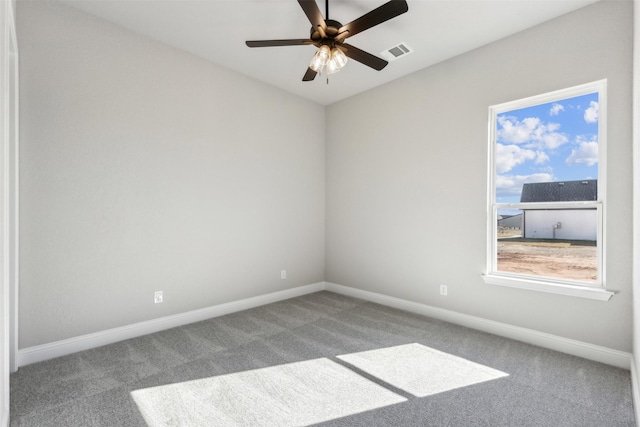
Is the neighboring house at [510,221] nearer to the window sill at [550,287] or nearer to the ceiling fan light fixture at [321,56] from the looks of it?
the window sill at [550,287]

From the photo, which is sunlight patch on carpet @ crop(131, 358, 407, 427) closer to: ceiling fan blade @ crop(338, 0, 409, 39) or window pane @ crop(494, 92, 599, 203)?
window pane @ crop(494, 92, 599, 203)

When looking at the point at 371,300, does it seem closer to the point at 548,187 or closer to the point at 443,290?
the point at 443,290

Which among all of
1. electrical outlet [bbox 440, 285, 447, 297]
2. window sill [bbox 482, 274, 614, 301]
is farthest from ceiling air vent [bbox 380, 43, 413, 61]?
electrical outlet [bbox 440, 285, 447, 297]

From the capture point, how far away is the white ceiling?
2600 millimetres

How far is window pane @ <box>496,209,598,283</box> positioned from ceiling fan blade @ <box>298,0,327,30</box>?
2513 mm

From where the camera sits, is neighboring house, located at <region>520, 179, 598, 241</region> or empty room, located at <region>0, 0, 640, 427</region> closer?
empty room, located at <region>0, 0, 640, 427</region>

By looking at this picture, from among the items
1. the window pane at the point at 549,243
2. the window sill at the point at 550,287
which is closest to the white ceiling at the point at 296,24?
the window pane at the point at 549,243

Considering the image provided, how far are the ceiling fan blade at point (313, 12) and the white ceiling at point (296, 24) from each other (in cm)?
57

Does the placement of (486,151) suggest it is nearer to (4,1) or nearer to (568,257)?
(568,257)

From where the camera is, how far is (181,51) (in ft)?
10.9

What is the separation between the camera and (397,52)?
330cm

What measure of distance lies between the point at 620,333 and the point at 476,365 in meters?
1.17

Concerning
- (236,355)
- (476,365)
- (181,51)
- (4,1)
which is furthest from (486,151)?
(4,1)

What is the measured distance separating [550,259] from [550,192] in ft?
2.09
